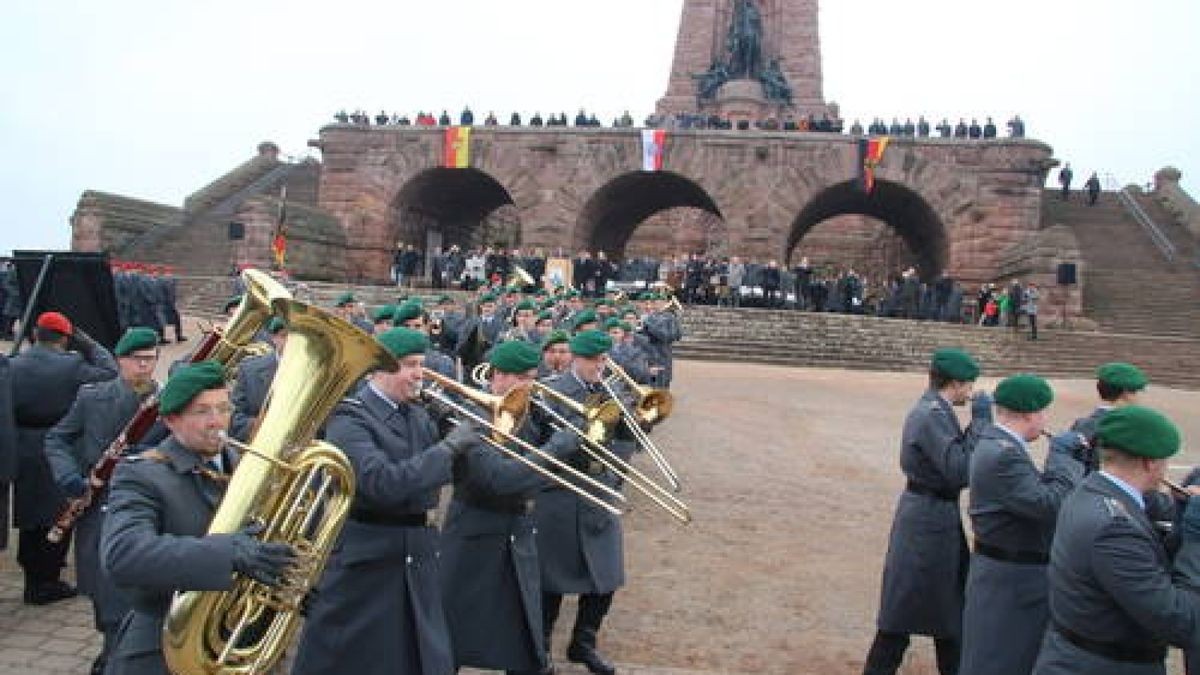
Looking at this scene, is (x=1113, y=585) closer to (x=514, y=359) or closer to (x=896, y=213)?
(x=514, y=359)

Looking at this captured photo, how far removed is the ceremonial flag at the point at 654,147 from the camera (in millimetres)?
30500

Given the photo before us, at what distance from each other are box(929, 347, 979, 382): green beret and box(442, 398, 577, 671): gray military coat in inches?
86.1

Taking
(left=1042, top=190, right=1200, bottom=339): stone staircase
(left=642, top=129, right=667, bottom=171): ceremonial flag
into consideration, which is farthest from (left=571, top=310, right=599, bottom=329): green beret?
(left=1042, top=190, right=1200, bottom=339): stone staircase

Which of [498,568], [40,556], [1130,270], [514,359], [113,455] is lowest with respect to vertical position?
[40,556]

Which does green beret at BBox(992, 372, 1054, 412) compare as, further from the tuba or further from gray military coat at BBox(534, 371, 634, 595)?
the tuba

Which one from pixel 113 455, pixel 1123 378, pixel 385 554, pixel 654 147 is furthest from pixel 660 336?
pixel 654 147

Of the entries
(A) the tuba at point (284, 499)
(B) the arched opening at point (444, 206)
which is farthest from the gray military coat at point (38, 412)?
(B) the arched opening at point (444, 206)

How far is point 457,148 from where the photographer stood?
31.8 metres

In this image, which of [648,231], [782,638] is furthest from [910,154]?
[782,638]

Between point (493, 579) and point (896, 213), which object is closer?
point (493, 579)

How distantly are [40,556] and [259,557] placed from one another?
409 cm

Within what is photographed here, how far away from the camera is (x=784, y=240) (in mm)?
30094

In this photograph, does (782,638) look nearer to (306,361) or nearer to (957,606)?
(957,606)

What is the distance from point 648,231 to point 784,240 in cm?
1539
